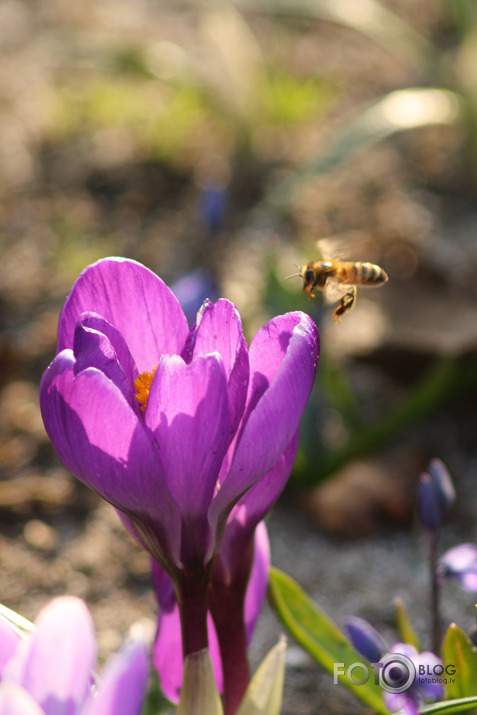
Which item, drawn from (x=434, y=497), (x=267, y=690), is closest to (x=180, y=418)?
(x=267, y=690)

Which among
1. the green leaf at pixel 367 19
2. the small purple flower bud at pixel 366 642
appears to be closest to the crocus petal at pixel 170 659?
the small purple flower bud at pixel 366 642

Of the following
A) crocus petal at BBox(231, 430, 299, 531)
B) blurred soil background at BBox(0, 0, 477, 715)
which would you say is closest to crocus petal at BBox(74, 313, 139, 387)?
crocus petal at BBox(231, 430, 299, 531)

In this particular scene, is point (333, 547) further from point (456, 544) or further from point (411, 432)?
point (411, 432)

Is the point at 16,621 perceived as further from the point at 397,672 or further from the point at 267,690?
the point at 397,672

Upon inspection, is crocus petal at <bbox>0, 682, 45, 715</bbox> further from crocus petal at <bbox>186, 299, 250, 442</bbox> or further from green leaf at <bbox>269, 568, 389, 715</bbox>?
green leaf at <bbox>269, 568, 389, 715</bbox>

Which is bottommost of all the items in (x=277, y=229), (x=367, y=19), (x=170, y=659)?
(x=170, y=659)

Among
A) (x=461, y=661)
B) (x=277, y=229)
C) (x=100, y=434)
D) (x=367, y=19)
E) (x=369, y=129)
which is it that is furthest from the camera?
(x=367, y=19)
